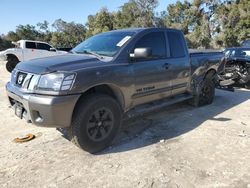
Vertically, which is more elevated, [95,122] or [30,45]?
[30,45]

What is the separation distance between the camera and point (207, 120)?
5496mm

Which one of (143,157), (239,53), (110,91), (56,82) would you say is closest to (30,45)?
(239,53)

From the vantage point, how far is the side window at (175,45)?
5.28m

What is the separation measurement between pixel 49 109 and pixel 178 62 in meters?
3.01

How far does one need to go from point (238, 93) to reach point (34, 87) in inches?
268

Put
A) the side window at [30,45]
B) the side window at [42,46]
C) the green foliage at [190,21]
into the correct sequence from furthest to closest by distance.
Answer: the green foliage at [190,21]
the side window at [42,46]
the side window at [30,45]

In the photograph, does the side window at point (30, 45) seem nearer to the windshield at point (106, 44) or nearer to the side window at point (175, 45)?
the windshield at point (106, 44)

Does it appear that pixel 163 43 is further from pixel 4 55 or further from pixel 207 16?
pixel 207 16

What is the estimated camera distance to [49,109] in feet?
11.0

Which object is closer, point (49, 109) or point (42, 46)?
point (49, 109)

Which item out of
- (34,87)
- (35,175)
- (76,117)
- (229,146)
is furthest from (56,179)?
(229,146)

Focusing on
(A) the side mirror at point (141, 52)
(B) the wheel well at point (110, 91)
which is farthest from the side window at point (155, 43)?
(B) the wheel well at point (110, 91)

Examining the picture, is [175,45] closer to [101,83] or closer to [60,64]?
[101,83]

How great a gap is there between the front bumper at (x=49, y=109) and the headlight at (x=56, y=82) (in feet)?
0.38
